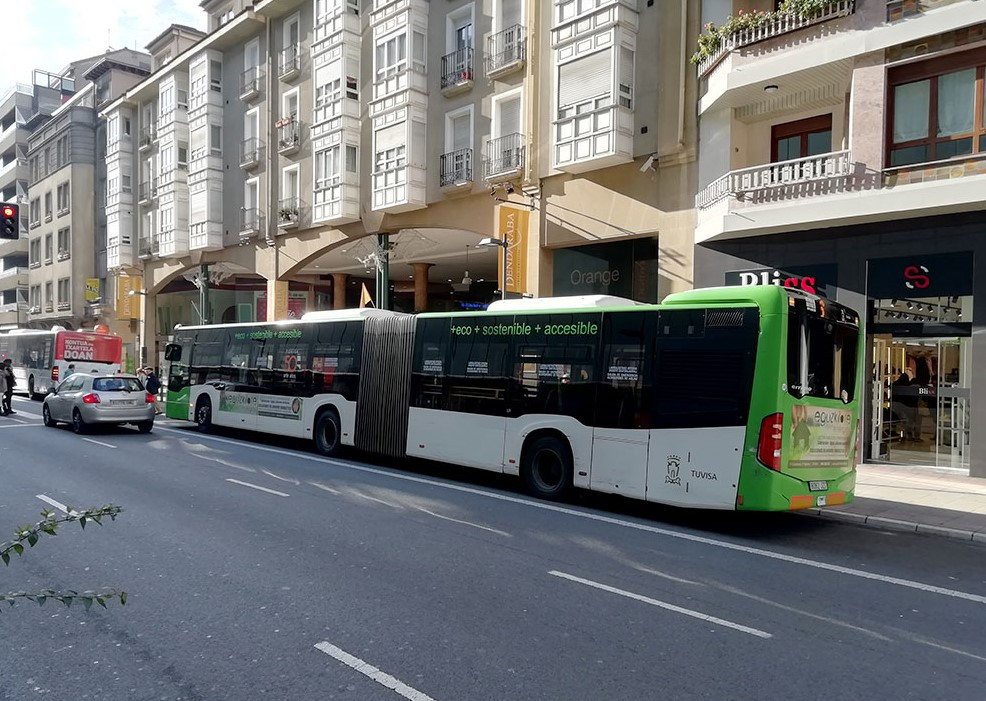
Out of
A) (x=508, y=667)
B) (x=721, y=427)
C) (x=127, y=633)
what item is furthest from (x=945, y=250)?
(x=127, y=633)

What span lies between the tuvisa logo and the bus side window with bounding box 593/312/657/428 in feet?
19.9

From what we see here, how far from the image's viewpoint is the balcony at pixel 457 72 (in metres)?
22.0

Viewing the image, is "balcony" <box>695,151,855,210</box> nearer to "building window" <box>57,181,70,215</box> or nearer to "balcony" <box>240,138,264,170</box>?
"balcony" <box>240,138,264,170</box>

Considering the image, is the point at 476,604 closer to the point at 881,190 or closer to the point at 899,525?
the point at 899,525

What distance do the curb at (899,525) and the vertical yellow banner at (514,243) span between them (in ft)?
36.8

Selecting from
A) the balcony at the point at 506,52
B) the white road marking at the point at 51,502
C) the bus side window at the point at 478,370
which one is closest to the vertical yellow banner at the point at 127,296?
the balcony at the point at 506,52

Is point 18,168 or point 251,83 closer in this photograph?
point 251,83

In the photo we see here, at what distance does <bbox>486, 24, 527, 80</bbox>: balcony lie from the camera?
20344 millimetres

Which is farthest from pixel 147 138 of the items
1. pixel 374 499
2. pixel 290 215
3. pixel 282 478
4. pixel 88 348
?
pixel 374 499

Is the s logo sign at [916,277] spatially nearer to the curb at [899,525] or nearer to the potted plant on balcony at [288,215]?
the curb at [899,525]

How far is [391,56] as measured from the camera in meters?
24.1

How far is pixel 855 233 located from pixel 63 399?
19.3 metres

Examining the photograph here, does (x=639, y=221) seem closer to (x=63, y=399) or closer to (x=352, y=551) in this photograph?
(x=352, y=551)

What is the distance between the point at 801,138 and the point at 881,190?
3275 millimetres
